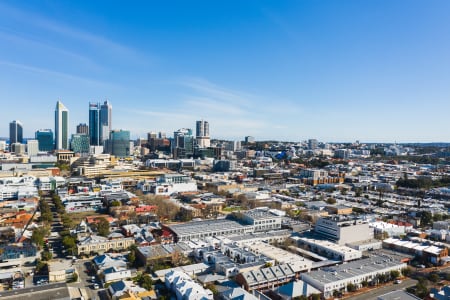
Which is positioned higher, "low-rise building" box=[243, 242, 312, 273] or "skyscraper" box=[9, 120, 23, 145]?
"skyscraper" box=[9, 120, 23, 145]

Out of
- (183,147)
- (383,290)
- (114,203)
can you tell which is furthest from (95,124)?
(383,290)

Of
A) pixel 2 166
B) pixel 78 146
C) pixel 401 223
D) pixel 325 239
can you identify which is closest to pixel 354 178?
pixel 401 223

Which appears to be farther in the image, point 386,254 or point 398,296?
point 386,254

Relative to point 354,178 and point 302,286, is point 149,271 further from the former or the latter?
point 354,178

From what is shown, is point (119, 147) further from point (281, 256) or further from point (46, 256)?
point (281, 256)

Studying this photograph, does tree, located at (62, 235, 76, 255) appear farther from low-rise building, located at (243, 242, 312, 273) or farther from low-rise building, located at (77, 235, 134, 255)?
low-rise building, located at (243, 242, 312, 273)

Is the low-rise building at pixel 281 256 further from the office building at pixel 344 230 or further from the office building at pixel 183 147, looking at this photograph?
the office building at pixel 183 147

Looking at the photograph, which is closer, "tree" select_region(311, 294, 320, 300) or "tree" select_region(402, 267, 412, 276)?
"tree" select_region(311, 294, 320, 300)

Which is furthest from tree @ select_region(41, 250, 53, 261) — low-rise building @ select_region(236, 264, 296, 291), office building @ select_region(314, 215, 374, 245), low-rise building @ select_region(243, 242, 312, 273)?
office building @ select_region(314, 215, 374, 245)
